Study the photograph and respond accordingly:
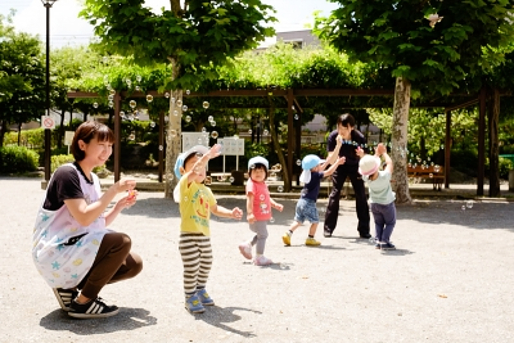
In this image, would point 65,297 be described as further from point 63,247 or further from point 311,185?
point 311,185

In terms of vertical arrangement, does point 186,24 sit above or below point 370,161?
above

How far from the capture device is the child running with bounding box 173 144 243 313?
495cm

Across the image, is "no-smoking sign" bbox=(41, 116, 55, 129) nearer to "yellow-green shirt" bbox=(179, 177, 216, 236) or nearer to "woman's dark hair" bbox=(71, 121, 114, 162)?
"yellow-green shirt" bbox=(179, 177, 216, 236)

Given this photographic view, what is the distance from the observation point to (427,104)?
69.3 ft

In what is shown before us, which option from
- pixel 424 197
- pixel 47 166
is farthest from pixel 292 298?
pixel 47 166

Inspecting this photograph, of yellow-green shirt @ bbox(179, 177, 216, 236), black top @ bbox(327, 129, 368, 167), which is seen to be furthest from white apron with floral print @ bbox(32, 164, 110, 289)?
black top @ bbox(327, 129, 368, 167)

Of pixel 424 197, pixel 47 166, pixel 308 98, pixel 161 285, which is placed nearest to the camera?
pixel 161 285

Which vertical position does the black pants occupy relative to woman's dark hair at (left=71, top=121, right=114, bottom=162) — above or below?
below

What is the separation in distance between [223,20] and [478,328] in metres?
10.2

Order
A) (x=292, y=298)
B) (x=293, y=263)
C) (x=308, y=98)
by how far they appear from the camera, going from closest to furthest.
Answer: (x=292, y=298)
(x=293, y=263)
(x=308, y=98)

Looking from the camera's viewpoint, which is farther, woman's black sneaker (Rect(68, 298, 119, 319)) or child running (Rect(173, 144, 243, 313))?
child running (Rect(173, 144, 243, 313))

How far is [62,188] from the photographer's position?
445 cm

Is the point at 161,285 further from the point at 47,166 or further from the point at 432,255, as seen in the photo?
the point at 47,166

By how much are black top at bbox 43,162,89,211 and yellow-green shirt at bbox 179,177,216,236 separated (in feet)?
2.83
